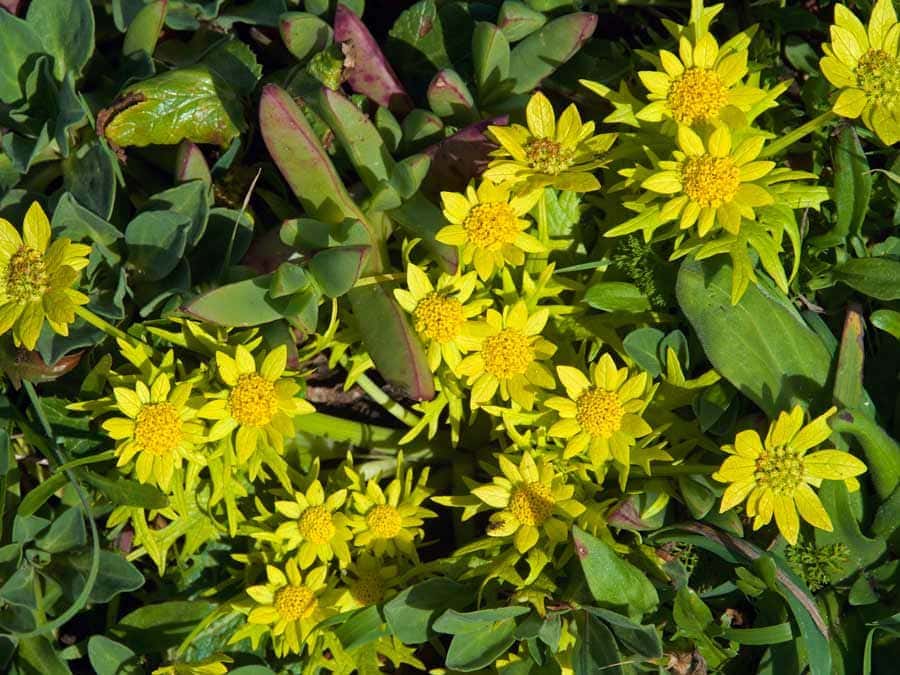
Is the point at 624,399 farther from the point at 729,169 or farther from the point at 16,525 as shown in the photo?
the point at 16,525

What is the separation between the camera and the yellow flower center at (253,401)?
64.4 inches

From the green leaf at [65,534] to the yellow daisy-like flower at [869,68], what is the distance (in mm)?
1566

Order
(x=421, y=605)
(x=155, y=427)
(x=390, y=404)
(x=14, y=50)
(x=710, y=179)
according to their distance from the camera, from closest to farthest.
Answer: (x=710, y=179) → (x=155, y=427) → (x=421, y=605) → (x=14, y=50) → (x=390, y=404)

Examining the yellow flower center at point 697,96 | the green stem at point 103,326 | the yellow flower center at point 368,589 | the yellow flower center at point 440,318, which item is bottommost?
the yellow flower center at point 368,589

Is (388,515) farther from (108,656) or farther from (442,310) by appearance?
(108,656)

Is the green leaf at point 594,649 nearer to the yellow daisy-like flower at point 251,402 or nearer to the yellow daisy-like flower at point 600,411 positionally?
the yellow daisy-like flower at point 600,411

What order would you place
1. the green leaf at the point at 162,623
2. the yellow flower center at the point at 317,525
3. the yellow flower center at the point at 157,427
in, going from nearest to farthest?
1. the yellow flower center at the point at 157,427
2. the yellow flower center at the point at 317,525
3. the green leaf at the point at 162,623

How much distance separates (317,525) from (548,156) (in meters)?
0.79

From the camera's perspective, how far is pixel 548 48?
5.98 feet

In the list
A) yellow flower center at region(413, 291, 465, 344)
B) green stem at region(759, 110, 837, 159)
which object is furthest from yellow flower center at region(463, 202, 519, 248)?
green stem at region(759, 110, 837, 159)

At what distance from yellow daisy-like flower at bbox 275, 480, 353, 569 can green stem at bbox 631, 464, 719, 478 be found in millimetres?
551

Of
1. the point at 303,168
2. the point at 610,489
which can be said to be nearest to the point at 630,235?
the point at 610,489

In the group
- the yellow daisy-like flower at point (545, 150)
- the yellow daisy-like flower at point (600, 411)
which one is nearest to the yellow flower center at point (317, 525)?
the yellow daisy-like flower at point (600, 411)

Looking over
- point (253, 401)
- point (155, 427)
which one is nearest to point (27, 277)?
point (155, 427)
